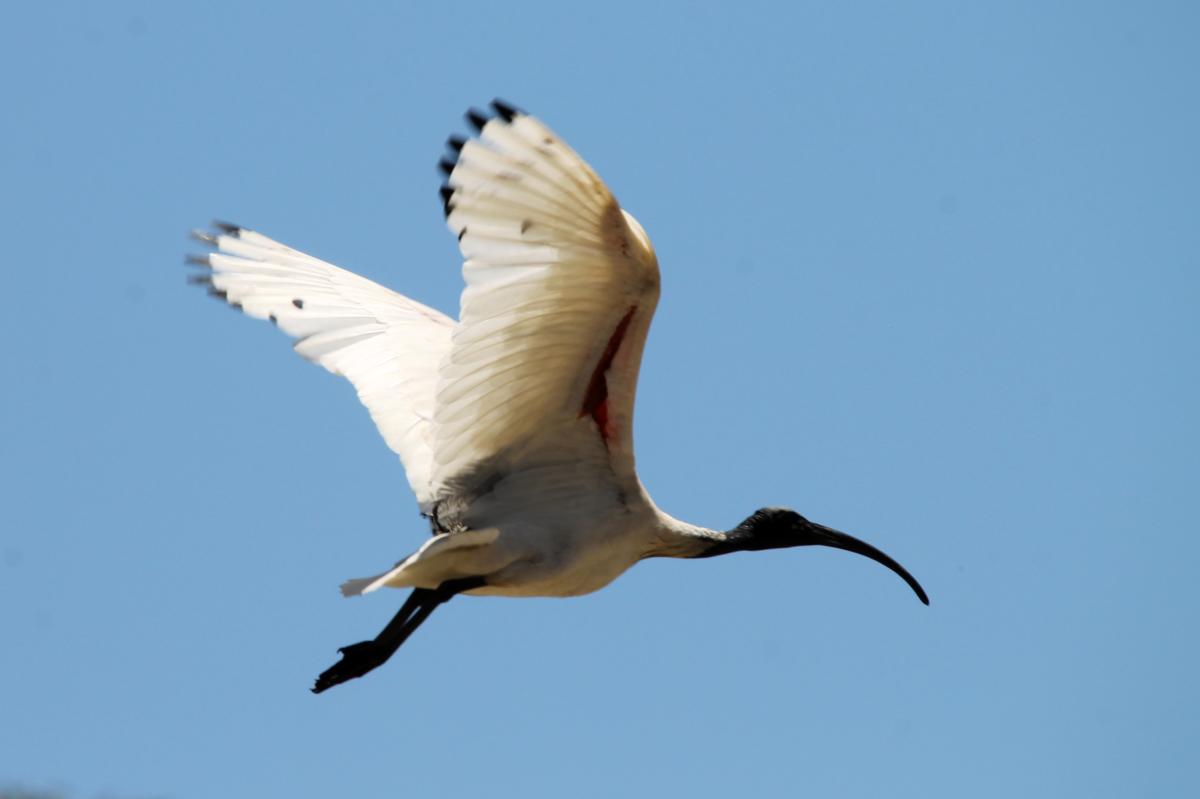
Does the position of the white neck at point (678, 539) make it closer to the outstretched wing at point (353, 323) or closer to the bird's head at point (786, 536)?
the bird's head at point (786, 536)

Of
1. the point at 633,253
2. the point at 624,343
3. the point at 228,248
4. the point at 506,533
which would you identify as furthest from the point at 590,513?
the point at 228,248

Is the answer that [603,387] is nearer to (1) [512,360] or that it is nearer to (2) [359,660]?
(1) [512,360]

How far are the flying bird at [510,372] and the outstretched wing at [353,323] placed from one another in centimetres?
1

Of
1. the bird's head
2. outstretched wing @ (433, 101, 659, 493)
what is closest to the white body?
outstretched wing @ (433, 101, 659, 493)

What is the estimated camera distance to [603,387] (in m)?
10.7

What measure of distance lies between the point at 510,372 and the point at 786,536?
11.0ft

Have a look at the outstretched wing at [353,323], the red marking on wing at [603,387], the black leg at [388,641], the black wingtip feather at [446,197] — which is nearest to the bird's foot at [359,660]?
the black leg at [388,641]

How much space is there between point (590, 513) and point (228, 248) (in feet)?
11.7

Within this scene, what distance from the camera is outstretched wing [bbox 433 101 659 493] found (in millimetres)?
9289

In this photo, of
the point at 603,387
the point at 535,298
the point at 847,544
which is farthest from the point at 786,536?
the point at 535,298

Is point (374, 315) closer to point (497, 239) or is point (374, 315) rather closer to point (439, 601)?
point (439, 601)

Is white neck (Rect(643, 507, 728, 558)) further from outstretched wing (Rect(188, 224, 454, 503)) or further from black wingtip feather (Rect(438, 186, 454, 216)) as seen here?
black wingtip feather (Rect(438, 186, 454, 216))

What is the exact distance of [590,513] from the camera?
11.3 m

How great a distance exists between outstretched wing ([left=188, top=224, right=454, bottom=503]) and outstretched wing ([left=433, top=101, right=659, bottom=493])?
42.2 inches
